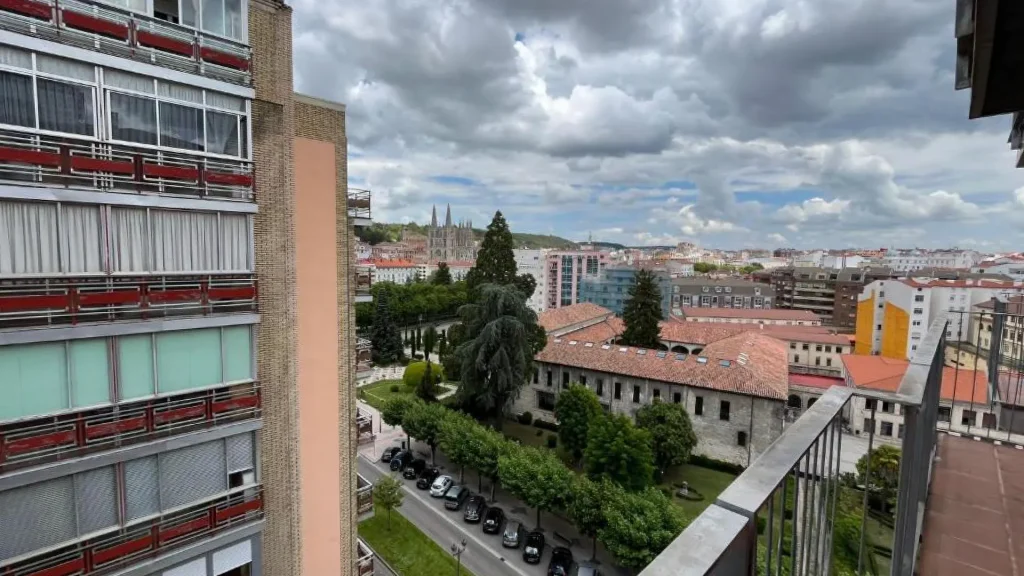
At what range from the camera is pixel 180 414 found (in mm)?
6676

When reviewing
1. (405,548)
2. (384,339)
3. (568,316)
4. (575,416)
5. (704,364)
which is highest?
(568,316)

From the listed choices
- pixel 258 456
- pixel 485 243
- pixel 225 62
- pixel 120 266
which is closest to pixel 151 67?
pixel 225 62

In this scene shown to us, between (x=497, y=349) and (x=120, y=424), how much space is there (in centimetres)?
1817

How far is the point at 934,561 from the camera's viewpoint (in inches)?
120

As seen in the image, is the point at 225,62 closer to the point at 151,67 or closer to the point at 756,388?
the point at 151,67

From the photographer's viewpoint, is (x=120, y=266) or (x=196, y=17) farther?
(x=196, y=17)

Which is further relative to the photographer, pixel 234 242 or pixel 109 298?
pixel 234 242

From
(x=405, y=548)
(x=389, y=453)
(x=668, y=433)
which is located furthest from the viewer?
(x=389, y=453)

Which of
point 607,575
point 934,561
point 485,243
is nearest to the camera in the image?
point 934,561

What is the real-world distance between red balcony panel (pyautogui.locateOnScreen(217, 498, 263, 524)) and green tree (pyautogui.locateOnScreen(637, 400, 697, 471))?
16.9 metres

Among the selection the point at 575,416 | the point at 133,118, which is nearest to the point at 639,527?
the point at 575,416

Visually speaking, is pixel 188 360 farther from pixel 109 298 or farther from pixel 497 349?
pixel 497 349

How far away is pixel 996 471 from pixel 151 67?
32.6ft

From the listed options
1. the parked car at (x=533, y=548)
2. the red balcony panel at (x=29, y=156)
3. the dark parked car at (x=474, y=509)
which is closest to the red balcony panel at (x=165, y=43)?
the red balcony panel at (x=29, y=156)
